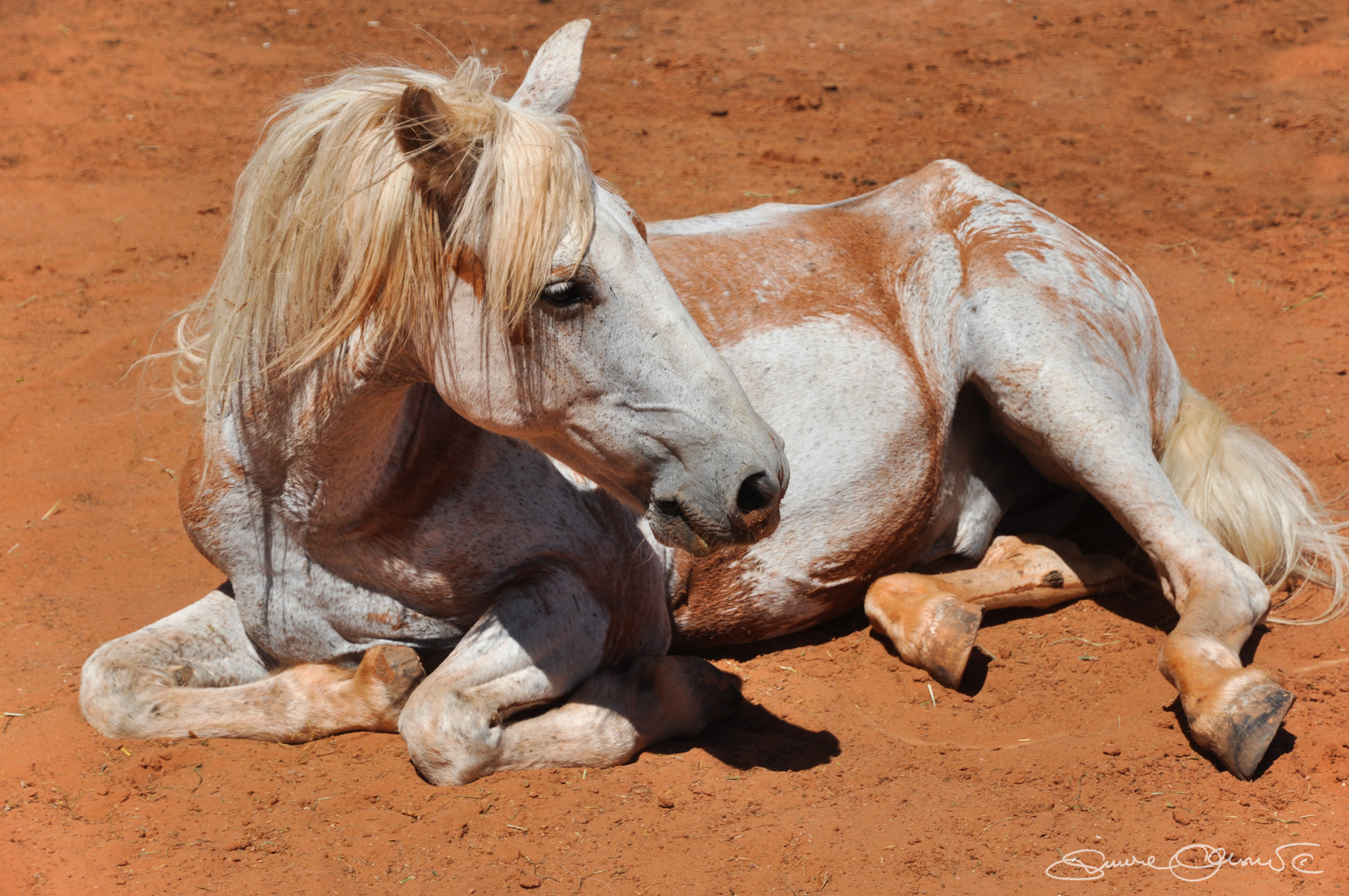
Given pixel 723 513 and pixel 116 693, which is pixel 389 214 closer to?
pixel 723 513

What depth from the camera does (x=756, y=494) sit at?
2.34 meters

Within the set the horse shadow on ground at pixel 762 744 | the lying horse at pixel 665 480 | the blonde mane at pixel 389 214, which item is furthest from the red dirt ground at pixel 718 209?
the blonde mane at pixel 389 214

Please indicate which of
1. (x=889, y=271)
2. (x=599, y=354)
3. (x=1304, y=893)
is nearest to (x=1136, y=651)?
(x=1304, y=893)

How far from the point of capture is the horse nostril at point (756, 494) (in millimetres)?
2324

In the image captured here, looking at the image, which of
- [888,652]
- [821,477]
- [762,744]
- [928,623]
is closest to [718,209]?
[821,477]

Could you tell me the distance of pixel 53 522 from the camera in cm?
427

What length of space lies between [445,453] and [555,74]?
1061mm

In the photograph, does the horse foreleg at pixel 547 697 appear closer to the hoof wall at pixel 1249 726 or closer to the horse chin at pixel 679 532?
the horse chin at pixel 679 532

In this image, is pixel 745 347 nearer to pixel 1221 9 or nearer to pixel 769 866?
pixel 769 866

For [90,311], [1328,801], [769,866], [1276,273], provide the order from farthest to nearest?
[1276,273] < [90,311] < [1328,801] < [769,866]

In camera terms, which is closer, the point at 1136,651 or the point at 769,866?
the point at 769,866

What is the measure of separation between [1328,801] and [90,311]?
582 cm

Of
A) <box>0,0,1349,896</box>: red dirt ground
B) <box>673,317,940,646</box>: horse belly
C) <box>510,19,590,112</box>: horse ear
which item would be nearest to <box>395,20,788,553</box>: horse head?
<box>510,19,590,112</box>: horse ear

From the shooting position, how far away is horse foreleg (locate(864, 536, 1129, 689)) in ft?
11.3
